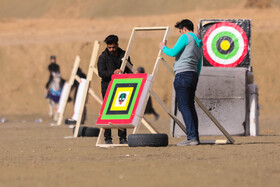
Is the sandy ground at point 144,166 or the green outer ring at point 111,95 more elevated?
the green outer ring at point 111,95

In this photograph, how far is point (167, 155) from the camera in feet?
36.5

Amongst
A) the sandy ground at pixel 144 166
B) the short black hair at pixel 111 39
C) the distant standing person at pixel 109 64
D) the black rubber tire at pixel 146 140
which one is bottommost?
the sandy ground at pixel 144 166

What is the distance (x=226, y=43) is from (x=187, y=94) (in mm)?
4129

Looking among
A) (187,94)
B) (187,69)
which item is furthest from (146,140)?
(187,69)

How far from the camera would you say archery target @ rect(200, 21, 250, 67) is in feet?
54.9

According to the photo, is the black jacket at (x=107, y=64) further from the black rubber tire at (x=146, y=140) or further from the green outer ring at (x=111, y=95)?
the black rubber tire at (x=146, y=140)

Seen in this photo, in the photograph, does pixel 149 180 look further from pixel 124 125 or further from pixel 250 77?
pixel 250 77

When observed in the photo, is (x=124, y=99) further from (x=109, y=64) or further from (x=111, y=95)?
(x=109, y=64)

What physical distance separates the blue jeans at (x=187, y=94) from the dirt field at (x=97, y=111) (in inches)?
17.1

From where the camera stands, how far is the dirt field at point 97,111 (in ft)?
29.1

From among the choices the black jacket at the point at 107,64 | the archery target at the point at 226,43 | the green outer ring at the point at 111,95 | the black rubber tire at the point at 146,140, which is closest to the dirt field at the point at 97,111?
the black rubber tire at the point at 146,140

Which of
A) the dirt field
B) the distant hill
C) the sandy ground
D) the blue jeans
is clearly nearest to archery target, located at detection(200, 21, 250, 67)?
the dirt field

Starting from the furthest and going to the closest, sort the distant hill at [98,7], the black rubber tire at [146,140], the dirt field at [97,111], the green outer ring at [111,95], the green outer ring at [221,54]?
the distant hill at [98,7] → the green outer ring at [221,54] → the green outer ring at [111,95] → the black rubber tire at [146,140] → the dirt field at [97,111]

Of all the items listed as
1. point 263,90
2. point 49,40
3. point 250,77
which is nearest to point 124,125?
point 250,77
